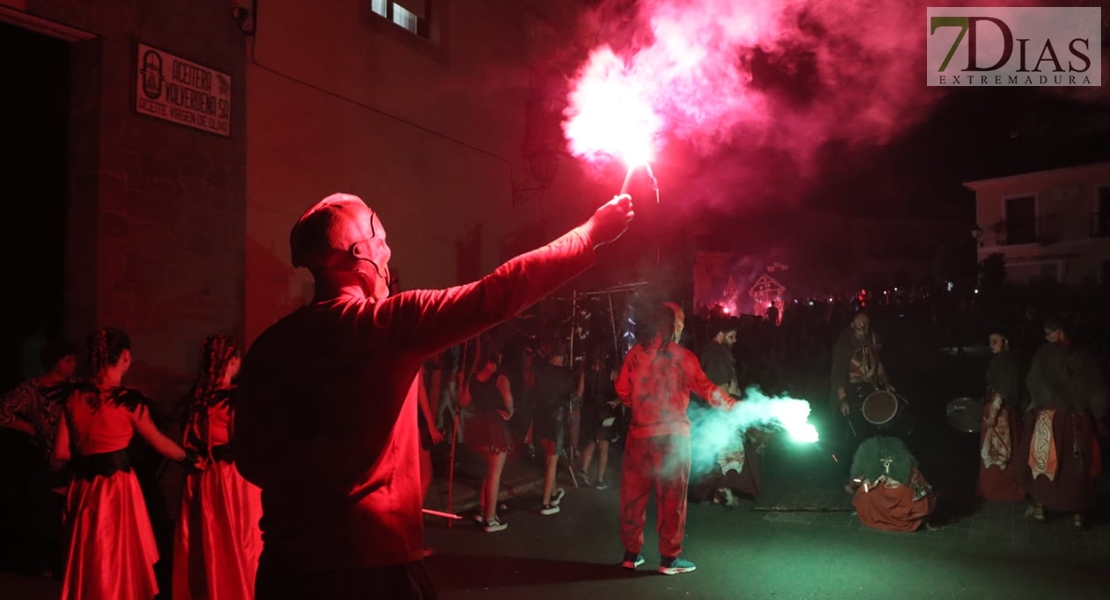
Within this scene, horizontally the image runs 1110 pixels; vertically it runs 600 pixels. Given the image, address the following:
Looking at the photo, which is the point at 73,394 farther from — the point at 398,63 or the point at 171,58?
the point at 398,63

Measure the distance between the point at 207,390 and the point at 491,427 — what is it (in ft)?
11.0

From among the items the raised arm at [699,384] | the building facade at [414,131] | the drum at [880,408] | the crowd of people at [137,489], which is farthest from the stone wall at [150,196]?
the drum at [880,408]

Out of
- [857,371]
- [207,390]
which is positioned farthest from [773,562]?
[207,390]

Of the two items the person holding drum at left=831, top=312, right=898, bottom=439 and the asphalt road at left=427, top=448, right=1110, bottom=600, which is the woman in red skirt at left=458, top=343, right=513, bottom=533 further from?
the person holding drum at left=831, top=312, right=898, bottom=439

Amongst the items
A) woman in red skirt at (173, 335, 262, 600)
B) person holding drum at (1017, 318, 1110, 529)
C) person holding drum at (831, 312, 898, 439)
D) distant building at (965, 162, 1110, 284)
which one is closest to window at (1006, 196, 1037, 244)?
distant building at (965, 162, 1110, 284)

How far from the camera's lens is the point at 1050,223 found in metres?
36.9

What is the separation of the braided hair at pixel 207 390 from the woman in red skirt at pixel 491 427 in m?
3.18

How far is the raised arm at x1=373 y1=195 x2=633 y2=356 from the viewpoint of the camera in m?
1.79

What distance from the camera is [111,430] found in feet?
15.8

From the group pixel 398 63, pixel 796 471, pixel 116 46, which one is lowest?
pixel 796 471

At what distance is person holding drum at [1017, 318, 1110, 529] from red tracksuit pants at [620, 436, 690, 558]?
13.6ft

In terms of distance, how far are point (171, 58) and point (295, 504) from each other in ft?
23.9

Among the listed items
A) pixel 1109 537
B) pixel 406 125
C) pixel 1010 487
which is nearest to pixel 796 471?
pixel 1010 487

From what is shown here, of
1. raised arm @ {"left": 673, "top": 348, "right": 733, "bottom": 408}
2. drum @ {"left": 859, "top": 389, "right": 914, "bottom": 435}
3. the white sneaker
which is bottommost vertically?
the white sneaker
